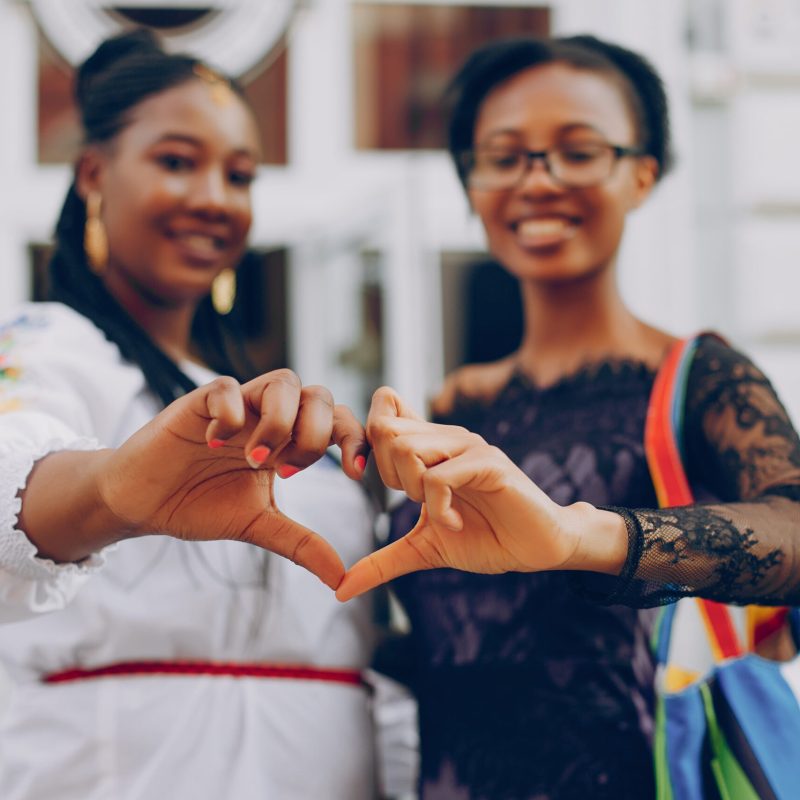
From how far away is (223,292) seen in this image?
7.51 feet

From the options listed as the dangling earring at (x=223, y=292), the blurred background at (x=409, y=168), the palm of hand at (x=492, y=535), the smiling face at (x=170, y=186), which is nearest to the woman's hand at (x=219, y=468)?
the palm of hand at (x=492, y=535)

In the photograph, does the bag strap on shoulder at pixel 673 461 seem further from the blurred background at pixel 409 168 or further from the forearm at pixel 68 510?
the blurred background at pixel 409 168

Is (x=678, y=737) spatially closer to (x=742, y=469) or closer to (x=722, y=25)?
(x=742, y=469)

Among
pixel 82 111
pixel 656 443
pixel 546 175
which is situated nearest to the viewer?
pixel 656 443

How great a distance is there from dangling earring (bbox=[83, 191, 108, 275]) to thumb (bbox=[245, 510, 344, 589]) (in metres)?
0.99

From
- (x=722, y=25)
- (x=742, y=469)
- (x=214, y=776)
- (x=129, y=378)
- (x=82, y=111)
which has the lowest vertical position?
(x=214, y=776)

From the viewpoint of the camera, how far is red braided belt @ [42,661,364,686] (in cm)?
166

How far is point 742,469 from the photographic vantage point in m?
1.48

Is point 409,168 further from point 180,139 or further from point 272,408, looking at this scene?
point 272,408

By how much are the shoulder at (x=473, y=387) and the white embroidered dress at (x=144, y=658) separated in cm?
56

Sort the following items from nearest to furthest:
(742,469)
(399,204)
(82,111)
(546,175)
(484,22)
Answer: (742,469), (546,175), (82,111), (399,204), (484,22)

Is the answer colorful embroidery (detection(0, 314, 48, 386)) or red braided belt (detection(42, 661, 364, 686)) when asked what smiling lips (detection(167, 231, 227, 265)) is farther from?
red braided belt (detection(42, 661, 364, 686))

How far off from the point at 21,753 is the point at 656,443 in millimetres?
1111

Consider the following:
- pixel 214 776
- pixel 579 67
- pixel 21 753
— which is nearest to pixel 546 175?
pixel 579 67
